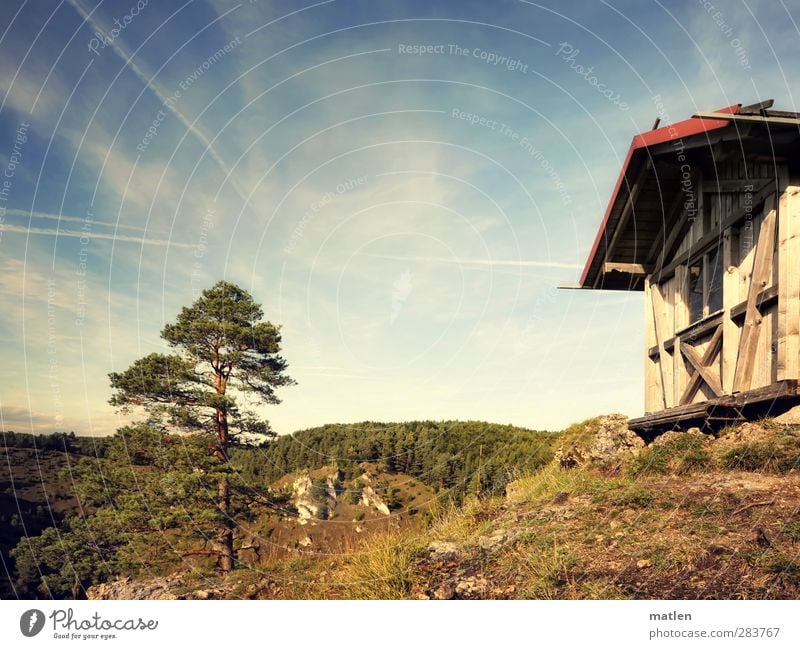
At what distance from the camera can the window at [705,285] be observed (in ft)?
39.1

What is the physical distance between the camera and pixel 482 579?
23.2 ft

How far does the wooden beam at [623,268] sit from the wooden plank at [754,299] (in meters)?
5.02

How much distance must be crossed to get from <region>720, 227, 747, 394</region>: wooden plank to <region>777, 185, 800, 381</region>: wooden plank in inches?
62.0

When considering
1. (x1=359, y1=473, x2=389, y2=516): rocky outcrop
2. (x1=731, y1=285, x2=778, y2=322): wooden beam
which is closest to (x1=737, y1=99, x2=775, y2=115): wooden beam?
(x1=731, y1=285, x2=778, y2=322): wooden beam

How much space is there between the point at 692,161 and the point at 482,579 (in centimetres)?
1009

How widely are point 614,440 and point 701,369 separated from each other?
3.95 m

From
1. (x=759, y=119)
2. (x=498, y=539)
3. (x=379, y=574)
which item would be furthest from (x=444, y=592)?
(x=759, y=119)

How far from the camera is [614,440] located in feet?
49.1

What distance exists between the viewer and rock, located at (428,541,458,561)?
8.11m

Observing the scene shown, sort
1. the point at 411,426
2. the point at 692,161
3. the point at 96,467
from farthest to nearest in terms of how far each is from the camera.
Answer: the point at 411,426, the point at 96,467, the point at 692,161

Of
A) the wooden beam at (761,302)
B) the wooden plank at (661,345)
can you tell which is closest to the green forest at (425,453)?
the wooden plank at (661,345)

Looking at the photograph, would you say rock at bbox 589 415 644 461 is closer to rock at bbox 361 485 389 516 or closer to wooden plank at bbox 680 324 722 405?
wooden plank at bbox 680 324 722 405
